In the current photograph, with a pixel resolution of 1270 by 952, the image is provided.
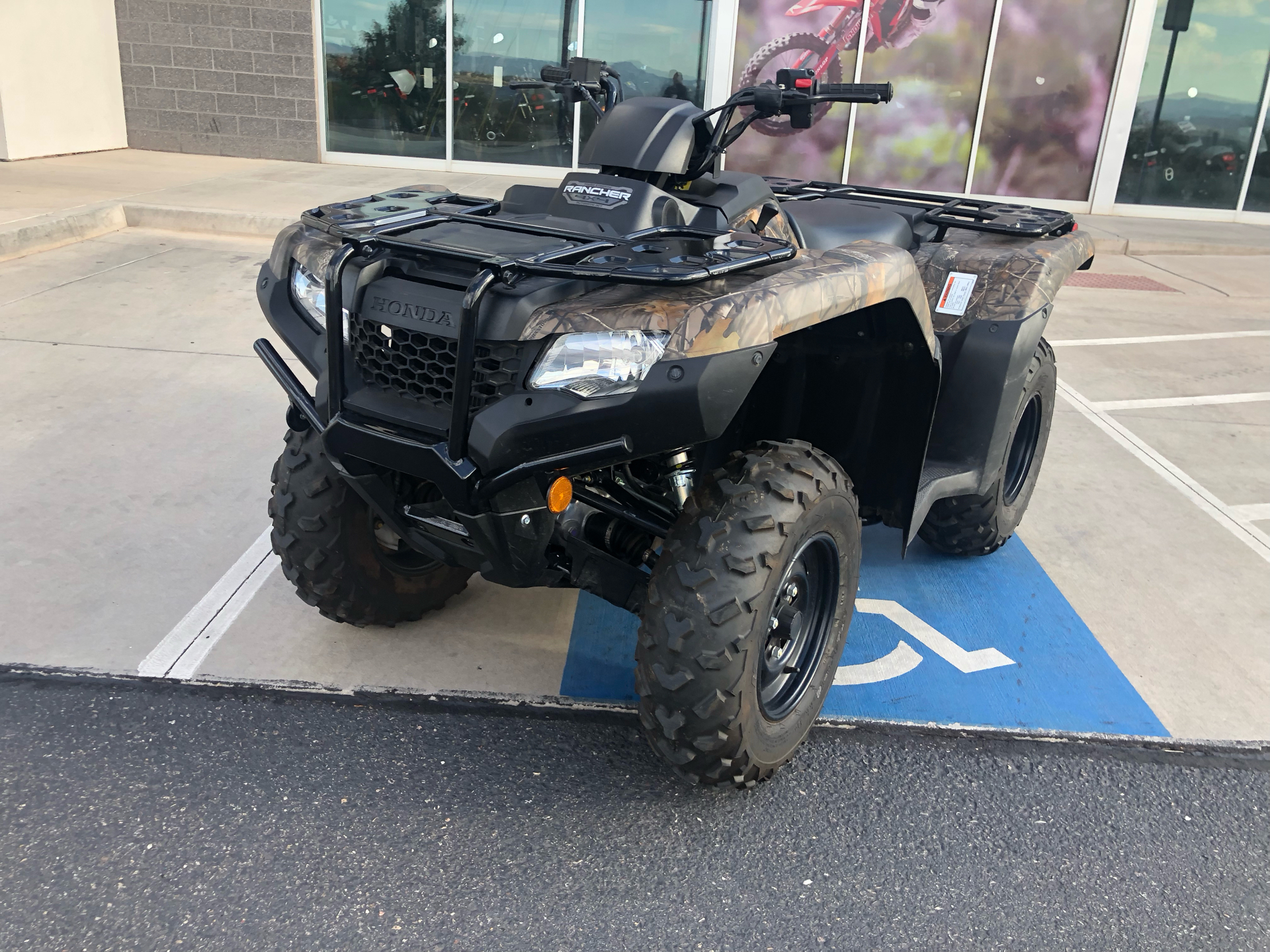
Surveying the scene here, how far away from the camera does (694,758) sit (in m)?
2.52

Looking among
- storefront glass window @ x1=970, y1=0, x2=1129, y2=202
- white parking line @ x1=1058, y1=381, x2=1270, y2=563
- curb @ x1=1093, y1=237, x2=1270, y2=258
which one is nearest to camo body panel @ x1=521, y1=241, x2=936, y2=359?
white parking line @ x1=1058, y1=381, x2=1270, y2=563

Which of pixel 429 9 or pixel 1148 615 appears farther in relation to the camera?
pixel 429 9

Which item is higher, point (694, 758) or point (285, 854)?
point (694, 758)

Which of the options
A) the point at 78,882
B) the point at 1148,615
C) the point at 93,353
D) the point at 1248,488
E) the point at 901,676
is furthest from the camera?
the point at 93,353

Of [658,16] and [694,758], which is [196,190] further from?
[694,758]

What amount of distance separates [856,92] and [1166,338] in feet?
19.3

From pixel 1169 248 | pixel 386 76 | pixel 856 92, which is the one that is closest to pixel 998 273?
pixel 856 92

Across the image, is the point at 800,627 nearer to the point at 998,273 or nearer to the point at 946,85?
the point at 998,273

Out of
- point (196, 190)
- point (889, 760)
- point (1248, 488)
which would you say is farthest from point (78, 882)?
point (196, 190)

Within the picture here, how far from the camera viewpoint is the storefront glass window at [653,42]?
39.0 ft

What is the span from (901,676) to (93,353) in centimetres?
474

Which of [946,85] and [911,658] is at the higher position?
[946,85]

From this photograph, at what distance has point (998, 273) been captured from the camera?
3.60m

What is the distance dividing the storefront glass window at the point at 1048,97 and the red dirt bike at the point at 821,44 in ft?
4.50
